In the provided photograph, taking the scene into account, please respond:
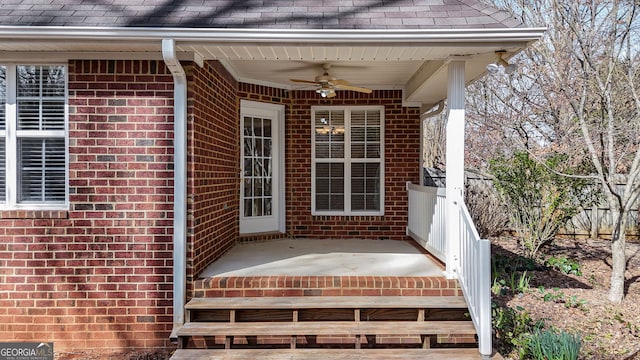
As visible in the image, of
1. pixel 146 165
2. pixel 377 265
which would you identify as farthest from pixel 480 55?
pixel 146 165

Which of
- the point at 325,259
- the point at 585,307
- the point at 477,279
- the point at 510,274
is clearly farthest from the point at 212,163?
the point at 585,307

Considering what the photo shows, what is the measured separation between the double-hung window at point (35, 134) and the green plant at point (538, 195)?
6858mm

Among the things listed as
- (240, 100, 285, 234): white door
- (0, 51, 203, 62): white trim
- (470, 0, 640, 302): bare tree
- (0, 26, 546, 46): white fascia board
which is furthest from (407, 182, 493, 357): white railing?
(0, 51, 203, 62): white trim

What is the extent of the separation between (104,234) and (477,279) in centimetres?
358

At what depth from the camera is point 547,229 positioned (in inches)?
291

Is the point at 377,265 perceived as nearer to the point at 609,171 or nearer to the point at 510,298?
the point at 510,298

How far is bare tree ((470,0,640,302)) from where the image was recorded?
6.23m

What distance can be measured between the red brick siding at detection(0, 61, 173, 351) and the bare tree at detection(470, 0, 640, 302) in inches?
240

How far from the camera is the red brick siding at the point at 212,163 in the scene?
170 inches

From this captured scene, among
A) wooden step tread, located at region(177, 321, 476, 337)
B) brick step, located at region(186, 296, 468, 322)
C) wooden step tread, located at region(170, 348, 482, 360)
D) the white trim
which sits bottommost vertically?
wooden step tread, located at region(170, 348, 482, 360)

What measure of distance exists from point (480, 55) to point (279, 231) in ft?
13.6

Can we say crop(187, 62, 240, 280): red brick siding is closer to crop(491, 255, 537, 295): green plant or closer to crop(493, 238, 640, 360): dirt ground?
crop(493, 238, 640, 360): dirt ground

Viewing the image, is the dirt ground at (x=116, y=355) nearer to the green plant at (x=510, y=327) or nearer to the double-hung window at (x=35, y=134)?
the double-hung window at (x=35, y=134)

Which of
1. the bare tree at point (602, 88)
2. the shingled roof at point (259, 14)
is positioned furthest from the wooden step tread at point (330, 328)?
the bare tree at point (602, 88)
